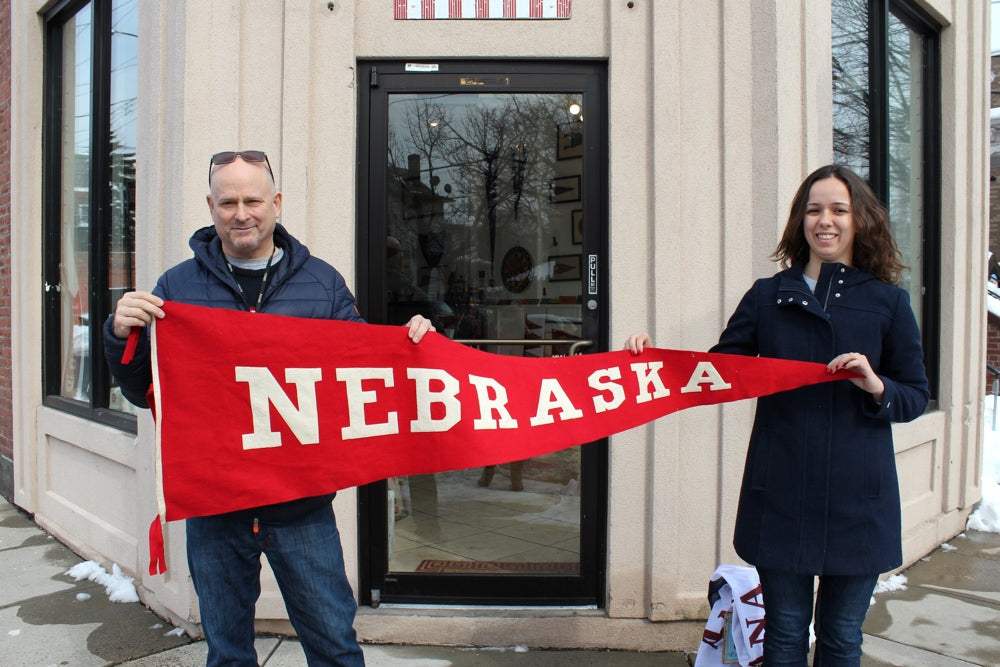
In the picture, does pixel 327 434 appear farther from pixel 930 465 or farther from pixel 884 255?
pixel 930 465

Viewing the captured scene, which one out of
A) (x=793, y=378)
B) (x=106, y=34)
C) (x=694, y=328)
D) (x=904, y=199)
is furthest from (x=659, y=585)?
(x=106, y=34)

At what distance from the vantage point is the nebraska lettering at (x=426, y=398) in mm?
2219

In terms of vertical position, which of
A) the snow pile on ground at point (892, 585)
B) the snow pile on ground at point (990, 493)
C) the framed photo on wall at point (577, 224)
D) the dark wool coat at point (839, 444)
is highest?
the framed photo on wall at point (577, 224)

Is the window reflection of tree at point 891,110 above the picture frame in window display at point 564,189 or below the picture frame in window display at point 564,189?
above

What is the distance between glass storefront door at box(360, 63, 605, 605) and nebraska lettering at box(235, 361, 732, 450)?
96 centimetres

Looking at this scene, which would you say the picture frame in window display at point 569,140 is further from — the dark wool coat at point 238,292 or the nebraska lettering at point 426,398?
the dark wool coat at point 238,292

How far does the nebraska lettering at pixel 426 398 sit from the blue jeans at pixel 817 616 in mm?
681

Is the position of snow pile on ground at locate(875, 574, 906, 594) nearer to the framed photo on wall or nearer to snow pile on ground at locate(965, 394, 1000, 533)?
snow pile on ground at locate(965, 394, 1000, 533)

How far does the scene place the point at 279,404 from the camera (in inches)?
87.9

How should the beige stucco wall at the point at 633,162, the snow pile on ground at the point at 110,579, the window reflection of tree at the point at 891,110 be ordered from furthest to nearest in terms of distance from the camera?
1. the window reflection of tree at the point at 891,110
2. the snow pile on ground at the point at 110,579
3. the beige stucco wall at the point at 633,162

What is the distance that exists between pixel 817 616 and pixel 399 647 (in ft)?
6.62

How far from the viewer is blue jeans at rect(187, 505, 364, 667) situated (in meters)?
2.23

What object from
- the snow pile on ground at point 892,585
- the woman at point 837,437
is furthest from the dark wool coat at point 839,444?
the snow pile on ground at point 892,585

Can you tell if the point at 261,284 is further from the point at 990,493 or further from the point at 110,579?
the point at 990,493
